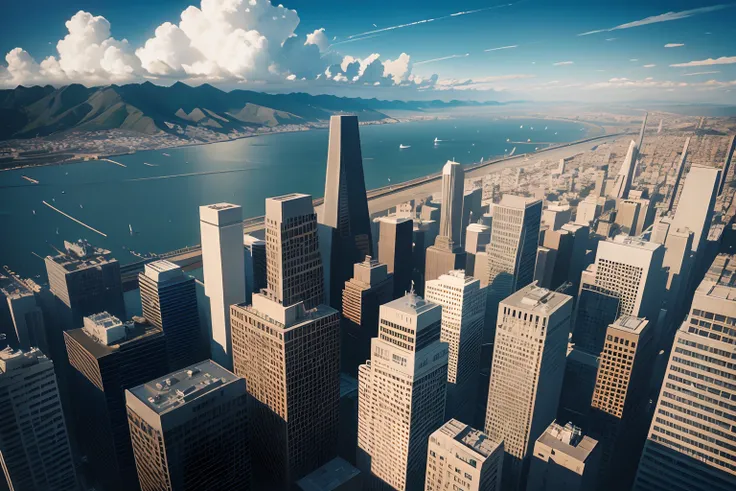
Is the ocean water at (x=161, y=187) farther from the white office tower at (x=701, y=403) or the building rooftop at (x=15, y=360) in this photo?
the white office tower at (x=701, y=403)

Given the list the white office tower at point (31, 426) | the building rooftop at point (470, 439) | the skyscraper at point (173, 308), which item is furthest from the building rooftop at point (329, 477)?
the skyscraper at point (173, 308)

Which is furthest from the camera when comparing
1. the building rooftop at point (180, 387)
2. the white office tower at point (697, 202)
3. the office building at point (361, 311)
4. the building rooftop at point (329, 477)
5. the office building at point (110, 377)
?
the white office tower at point (697, 202)

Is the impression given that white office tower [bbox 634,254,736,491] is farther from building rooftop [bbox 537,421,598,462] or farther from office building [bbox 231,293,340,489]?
office building [bbox 231,293,340,489]

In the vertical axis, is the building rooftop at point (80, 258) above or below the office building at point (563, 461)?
above

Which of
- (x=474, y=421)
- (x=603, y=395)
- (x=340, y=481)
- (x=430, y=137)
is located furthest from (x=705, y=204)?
(x=430, y=137)

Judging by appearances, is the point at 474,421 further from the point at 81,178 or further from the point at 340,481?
the point at 81,178
